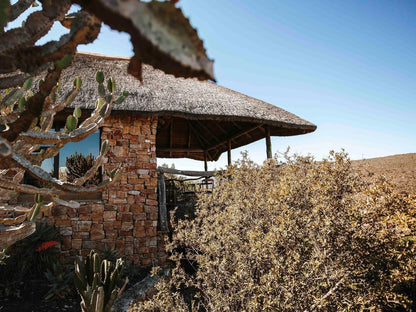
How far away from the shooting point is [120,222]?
5.50 metres

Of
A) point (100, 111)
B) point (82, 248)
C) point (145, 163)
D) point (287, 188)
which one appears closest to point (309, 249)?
point (287, 188)

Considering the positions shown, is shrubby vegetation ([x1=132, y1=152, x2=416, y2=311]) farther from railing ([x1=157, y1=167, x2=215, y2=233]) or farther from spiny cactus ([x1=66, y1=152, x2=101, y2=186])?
spiny cactus ([x1=66, y1=152, x2=101, y2=186])

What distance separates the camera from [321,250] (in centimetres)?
289

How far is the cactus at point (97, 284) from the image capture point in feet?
10.3

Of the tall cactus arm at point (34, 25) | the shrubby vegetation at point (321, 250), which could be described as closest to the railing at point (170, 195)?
the shrubby vegetation at point (321, 250)

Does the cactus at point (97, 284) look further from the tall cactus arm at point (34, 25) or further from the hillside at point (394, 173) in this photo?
the hillside at point (394, 173)

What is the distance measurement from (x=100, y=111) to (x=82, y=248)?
3.81 meters

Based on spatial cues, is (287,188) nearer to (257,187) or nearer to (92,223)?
(257,187)

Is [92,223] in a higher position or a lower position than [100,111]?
lower

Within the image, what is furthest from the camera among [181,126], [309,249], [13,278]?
[181,126]

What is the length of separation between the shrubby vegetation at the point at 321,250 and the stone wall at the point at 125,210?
85.1 inches

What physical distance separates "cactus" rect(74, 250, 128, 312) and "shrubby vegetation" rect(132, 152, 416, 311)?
49 cm

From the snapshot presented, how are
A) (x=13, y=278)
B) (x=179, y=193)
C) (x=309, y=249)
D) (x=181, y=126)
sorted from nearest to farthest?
(x=309, y=249) < (x=13, y=278) < (x=179, y=193) < (x=181, y=126)

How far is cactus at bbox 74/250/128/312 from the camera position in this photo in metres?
3.13
